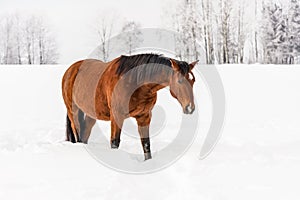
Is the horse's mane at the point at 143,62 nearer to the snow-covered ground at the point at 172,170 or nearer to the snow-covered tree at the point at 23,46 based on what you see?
the snow-covered ground at the point at 172,170

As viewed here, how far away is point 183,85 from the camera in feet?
8.96

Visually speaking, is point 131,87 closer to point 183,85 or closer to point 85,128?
point 183,85

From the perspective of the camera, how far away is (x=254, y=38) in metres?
24.4

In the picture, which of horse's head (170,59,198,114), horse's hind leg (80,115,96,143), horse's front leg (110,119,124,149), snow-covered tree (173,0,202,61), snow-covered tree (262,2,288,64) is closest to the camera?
horse's head (170,59,198,114)

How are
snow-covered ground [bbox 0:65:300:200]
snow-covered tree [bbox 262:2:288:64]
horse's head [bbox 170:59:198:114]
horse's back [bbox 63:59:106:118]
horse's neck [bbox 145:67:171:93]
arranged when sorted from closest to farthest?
snow-covered ground [bbox 0:65:300:200] < horse's head [bbox 170:59:198:114] < horse's neck [bbox 145:67:171:93] < horse's back [bbox 63:59:106:118] < snow-covered tree [bbox 262:2:288:64]

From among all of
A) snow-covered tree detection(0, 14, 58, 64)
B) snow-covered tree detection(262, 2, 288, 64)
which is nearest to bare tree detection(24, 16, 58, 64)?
snow-covered tree detection(0, 14, 58, 64)

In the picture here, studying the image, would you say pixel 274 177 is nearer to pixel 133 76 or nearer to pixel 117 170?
pixel 117 170

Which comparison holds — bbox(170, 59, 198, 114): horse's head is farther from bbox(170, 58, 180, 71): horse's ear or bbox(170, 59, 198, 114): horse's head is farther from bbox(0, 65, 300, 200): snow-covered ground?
bbox(0, 65, 300, 200): snow-covered ground

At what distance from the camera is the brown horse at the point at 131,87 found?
2.79 m

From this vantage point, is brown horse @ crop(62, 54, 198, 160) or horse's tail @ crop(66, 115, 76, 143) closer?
brown horse @ crop(62, 54, 198, 160)

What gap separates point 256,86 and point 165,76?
7982 mm

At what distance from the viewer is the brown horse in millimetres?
2787

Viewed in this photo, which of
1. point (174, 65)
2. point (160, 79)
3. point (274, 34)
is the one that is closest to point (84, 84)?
point (160, 79)

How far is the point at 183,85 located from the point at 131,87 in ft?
2.04
